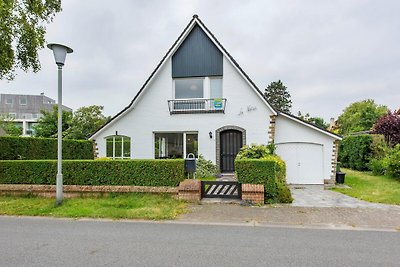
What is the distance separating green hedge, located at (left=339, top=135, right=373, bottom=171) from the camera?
61.2 feet

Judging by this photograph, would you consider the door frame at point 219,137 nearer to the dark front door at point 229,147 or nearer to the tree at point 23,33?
the dark front door at point 229,147

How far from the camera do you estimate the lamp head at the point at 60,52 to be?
830 cm

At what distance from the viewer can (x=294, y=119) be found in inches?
559

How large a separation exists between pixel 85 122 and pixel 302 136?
2945 centimetres

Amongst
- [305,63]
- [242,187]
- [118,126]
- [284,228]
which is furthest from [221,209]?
[305,63]

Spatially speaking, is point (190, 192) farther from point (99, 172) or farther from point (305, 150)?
point (305, 150)

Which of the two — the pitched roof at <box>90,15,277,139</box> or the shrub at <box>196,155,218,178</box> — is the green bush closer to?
the pitched roof at <box>90,15,277,139</box>

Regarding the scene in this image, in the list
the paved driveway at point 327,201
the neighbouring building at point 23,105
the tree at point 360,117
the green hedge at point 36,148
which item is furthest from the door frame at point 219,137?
the neighbouring building at point 23,105

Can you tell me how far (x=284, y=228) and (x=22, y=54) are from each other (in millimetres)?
13100

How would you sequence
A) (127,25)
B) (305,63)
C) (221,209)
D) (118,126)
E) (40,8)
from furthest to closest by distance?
(305,63) < (118,126) < (127,25) < (40,8) < (221,209)

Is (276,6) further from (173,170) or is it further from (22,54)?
(22,54)

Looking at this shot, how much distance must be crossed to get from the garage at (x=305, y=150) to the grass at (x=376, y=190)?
1508mm

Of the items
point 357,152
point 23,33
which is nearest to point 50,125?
point 23,33

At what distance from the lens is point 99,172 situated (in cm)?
962
